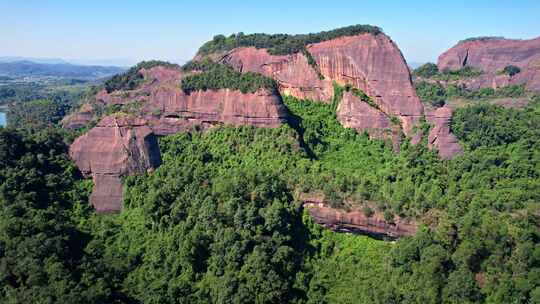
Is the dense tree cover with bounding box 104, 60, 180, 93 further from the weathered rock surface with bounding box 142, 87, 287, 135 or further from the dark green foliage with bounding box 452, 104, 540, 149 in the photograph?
the dark green foliage with bounding box 452, 104, 540, 149

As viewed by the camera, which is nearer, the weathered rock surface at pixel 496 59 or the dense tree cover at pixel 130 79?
the dense tree cover at pixel 130 79

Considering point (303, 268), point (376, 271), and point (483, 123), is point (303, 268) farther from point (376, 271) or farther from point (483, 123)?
point (483, 123)

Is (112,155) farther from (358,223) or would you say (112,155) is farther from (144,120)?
(358,223)

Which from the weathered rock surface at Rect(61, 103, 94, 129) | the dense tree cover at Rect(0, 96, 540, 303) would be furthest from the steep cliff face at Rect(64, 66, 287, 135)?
the weathered rock surface at Rect(61, 103, 94, 129)

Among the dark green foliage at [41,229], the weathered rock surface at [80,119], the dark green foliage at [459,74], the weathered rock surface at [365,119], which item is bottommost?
the dark green foliage at [41,229]

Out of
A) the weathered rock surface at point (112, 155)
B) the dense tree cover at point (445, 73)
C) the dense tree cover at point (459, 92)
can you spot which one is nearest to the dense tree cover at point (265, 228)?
the weathered rock surface at point (112, 155)

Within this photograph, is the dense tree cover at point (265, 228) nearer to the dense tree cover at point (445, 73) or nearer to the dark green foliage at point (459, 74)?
the dark green foliage at point (459, 74)
